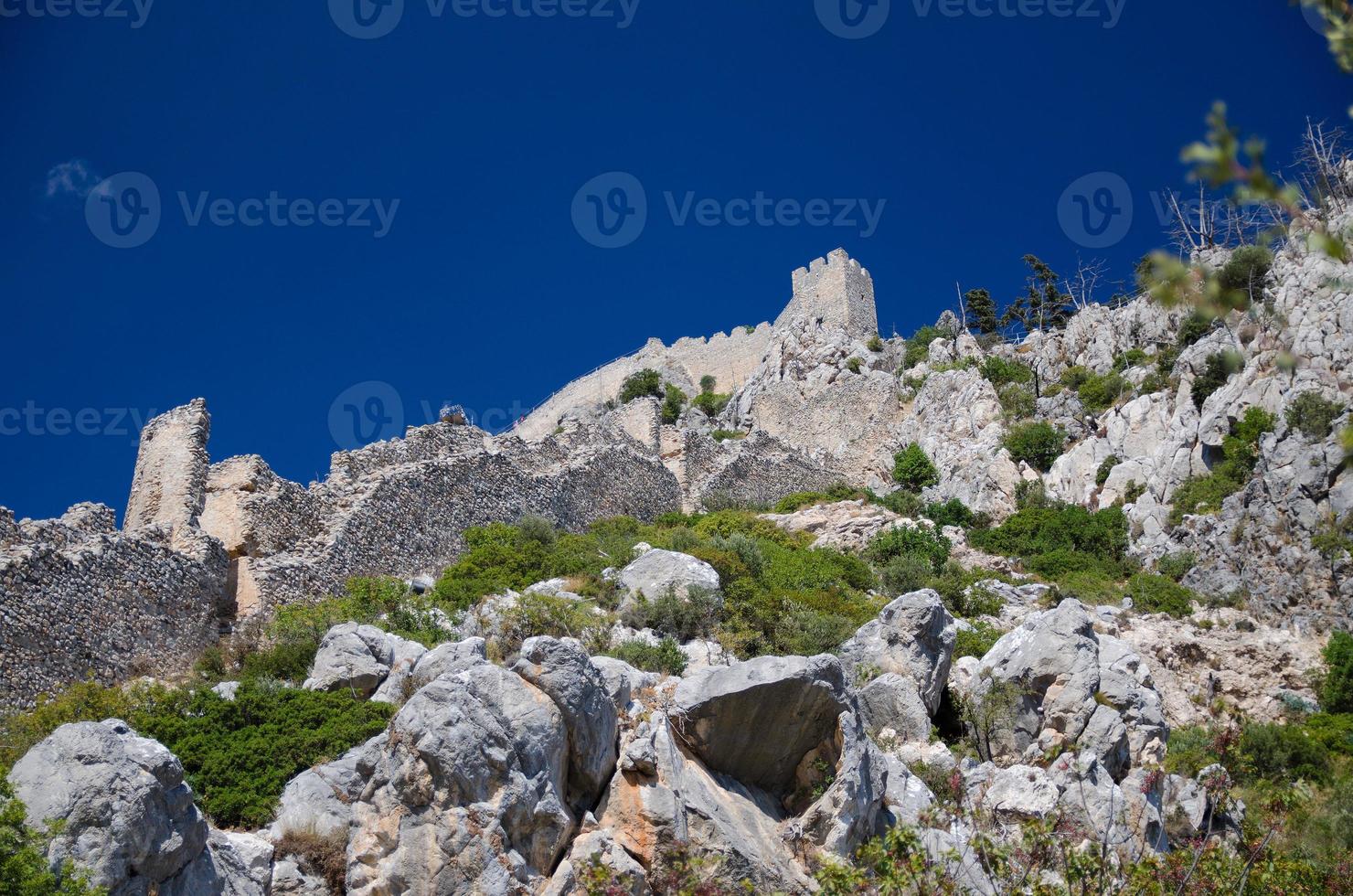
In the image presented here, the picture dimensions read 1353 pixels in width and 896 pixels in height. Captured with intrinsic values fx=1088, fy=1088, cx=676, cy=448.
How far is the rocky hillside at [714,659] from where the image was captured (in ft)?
32.9

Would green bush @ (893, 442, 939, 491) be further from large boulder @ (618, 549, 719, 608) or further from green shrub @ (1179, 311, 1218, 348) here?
large boulder @ (618, 549, 719, 608)

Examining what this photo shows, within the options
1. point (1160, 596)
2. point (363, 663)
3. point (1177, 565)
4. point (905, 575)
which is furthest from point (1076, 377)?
point (363, 663)

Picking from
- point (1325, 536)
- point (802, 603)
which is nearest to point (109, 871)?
point (802, 603)

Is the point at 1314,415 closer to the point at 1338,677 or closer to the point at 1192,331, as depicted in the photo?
the point at 1338,677

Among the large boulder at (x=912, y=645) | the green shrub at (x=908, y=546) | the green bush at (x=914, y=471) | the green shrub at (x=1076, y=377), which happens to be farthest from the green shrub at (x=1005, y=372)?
the large boulder at (x=912, y=645)

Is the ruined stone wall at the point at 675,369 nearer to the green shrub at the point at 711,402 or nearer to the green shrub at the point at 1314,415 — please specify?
the green shrub at the point at 711,402

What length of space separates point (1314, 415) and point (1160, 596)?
5967mm

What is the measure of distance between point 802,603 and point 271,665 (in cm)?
947

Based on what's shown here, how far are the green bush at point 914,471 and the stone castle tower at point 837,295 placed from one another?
20472 millimetres

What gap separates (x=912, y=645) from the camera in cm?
1697

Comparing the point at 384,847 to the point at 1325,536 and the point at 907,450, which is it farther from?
the point at 907,450

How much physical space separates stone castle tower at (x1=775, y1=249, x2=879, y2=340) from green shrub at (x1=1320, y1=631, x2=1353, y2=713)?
127ft

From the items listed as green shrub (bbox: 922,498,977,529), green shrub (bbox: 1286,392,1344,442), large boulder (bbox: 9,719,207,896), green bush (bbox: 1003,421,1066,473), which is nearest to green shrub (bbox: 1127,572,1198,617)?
green shrub (bbox: 1286,392,1344,442)

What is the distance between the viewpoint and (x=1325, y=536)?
23547 millimetres
